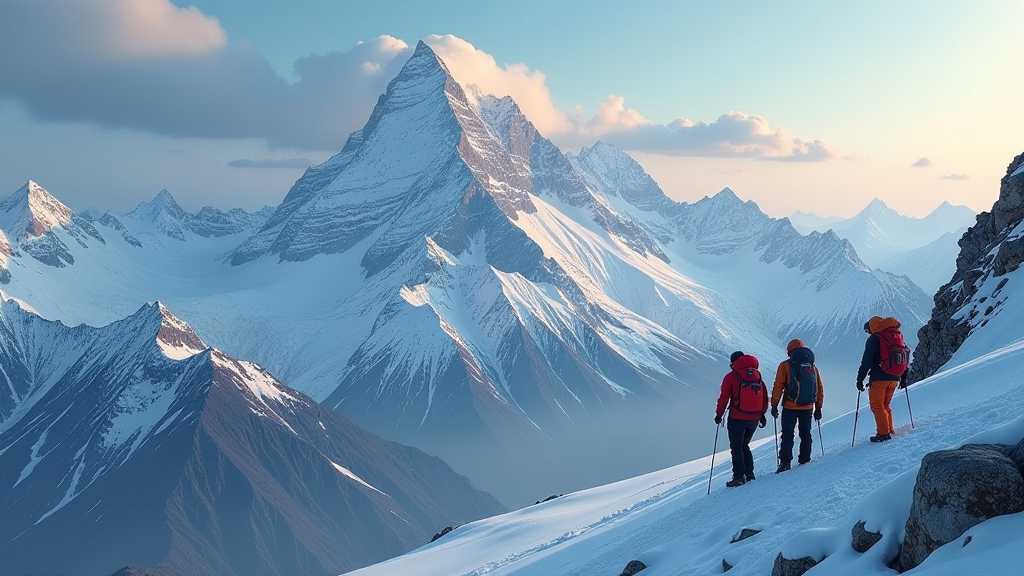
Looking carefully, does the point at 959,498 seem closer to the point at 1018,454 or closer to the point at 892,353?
the point at 1018,454

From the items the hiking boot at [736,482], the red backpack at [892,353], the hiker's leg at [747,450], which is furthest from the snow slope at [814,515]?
the red backpack at [892,353]

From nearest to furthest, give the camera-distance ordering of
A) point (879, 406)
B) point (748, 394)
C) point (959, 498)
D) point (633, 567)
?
point (959, 498), point (633, 567), point (879, 406), point (748, 394)

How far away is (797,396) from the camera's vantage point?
24.2 meters

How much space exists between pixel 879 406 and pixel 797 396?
2.04 m

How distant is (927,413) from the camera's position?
957 inches

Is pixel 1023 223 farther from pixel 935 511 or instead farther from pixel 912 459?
pixel 935 511

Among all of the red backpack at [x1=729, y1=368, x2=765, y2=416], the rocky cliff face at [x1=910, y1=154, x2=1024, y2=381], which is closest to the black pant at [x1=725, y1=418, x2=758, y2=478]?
the red backpack at [x1=729, y1=368, x2=765, y2=416]

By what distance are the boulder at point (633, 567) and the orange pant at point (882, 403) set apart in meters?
7.13

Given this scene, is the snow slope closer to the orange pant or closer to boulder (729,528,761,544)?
boulder (729,528,761,544)

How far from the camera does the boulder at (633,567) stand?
66.7ft

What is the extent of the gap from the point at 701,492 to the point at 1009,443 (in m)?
13.9

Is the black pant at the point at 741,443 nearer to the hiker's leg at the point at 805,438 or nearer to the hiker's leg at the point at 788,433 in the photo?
the hiker's leg at the point at 788,433

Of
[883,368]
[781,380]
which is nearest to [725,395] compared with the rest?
[781,380]

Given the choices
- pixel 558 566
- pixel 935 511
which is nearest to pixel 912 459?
pixel 935 511
